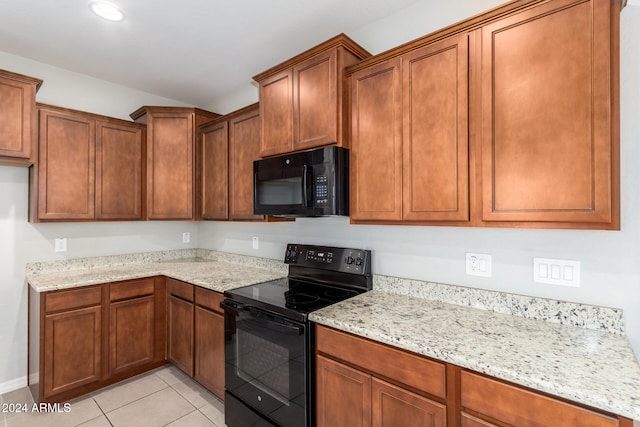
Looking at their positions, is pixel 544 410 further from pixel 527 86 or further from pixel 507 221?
pixel 527 86

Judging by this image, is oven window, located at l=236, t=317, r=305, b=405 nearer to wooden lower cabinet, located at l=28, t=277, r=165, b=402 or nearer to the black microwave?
the black microwave

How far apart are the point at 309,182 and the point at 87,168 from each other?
2100 mm

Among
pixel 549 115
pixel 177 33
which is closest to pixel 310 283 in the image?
pixel 549 115

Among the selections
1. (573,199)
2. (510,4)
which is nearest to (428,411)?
(573,199)

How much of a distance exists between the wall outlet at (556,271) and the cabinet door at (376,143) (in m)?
0.69

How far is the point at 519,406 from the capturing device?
3.33 feet

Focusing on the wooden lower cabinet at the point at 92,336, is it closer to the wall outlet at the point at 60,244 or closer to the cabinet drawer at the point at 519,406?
the wall outlet at the point at 60,244

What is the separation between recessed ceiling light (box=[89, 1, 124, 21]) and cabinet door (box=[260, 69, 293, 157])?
96 cm

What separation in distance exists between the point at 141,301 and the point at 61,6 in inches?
85.7

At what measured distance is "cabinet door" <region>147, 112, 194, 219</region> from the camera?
2.97m

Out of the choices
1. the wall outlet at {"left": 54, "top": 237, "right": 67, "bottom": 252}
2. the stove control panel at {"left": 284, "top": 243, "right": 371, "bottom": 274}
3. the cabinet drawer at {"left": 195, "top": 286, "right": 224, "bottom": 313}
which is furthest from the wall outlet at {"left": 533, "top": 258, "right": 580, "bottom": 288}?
the wall outlet at {"left": 54, "top": 237, "right": 67, "bottom": 252}

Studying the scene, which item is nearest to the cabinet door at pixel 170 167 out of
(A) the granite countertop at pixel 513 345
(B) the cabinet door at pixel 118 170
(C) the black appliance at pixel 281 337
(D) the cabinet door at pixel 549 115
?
(B) the cabinet door at pixel 118 170

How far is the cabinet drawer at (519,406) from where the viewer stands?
36.2 inches

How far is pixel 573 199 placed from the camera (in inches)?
45.5
